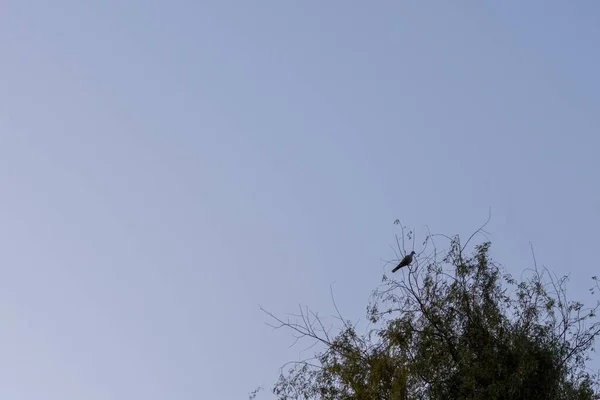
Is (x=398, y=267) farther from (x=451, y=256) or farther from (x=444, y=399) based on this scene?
(x=444, y=399)

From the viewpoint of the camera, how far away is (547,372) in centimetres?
1178

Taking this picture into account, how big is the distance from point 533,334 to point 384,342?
187 cm

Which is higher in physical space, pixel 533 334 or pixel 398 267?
pixel 398 267

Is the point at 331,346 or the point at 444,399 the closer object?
the point at 444,399

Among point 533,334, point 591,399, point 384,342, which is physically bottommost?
point 591,399

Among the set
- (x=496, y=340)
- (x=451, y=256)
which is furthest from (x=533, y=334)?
(x=451, y=256)

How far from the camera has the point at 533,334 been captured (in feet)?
39.8

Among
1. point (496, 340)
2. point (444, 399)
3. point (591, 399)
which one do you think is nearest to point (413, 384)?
point (444, 399)

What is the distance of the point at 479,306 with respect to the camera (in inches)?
485

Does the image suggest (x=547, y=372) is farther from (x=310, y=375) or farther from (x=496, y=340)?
(x=310, y=375)

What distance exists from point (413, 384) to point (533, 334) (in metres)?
1.71

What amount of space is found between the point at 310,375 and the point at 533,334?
287cm

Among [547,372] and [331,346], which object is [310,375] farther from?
[547,372]

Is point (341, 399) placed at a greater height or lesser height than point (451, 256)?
lesser
